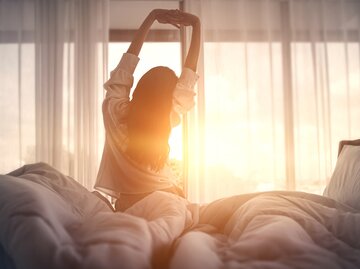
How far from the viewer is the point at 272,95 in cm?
354

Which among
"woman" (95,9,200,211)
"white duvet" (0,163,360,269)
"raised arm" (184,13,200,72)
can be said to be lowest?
"white duvet" (0,163,360,269)

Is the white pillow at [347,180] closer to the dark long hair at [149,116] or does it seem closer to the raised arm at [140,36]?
the dark long hair at [149,116]

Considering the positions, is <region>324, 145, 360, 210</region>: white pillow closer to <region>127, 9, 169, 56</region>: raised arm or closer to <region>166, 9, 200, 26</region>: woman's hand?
<region>166, 9, 200, 26</region>: woman's hand

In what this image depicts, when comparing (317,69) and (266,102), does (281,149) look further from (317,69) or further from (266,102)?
(317,69)

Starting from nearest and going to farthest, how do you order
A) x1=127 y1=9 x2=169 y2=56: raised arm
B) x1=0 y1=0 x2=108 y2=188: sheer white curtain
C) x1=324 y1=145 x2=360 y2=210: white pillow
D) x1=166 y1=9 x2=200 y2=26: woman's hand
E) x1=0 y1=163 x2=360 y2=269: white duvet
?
x1=0 y1=163 x2=360 y2=269: white duvet, x1=324 y1=145 x2=360 y2=210: white pillow, x1=127 y1=9 x2=169 y2=56: raised arm, x1=166 y1=9 x2=200 y2=26: woman's hand, x1=0 y1=0 x2=108 y2=188: sheer white curtain

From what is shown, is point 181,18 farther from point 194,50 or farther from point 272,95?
point 272,95

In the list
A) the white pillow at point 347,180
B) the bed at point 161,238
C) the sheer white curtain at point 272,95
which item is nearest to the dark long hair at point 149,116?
the bed at point 161,238

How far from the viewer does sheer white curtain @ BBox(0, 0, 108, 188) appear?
3381 millimetres

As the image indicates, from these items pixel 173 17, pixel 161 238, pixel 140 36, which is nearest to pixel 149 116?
pixel 140 36

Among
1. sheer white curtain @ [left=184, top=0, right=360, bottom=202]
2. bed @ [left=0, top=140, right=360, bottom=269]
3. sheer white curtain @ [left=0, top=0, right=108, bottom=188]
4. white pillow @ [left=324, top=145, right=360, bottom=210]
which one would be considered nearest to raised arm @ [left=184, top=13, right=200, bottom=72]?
white pillow @ [left=324, top=145, right=360, bottom=210]

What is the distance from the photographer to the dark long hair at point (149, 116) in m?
1.44

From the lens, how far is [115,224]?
662 mm

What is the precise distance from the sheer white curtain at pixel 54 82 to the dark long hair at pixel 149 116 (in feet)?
6.59

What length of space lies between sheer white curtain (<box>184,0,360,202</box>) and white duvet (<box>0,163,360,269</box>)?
258 centimetres
